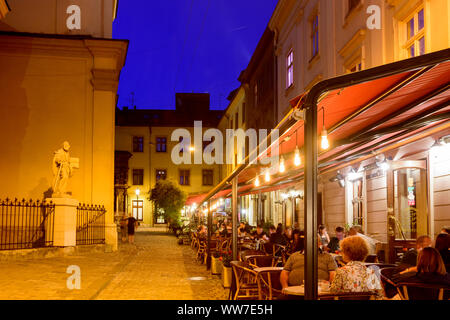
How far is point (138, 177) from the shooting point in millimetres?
54250

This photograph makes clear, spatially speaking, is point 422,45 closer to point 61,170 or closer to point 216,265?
point 216,265

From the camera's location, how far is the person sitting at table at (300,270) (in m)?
6.78

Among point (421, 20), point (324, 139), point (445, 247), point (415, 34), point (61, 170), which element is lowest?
point (445, 247)

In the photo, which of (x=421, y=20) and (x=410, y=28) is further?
(x=410, y=28)

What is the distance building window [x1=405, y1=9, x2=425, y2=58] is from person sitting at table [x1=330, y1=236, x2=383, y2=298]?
22.2ft

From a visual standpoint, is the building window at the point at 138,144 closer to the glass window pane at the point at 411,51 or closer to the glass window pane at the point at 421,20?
the glass window pane at the point at 411,51

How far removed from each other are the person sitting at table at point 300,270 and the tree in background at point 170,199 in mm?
30335

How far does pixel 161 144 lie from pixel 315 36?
1513 inches

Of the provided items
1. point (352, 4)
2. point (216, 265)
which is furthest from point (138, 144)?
point (216, 265)

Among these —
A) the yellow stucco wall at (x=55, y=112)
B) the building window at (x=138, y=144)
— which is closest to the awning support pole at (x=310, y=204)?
the yellow stucco wall at (x=55, y=112)

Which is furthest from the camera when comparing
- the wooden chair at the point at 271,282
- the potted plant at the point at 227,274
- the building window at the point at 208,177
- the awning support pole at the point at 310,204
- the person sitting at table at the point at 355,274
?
the building window at the point at 208,177

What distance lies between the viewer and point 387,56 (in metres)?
12.2
